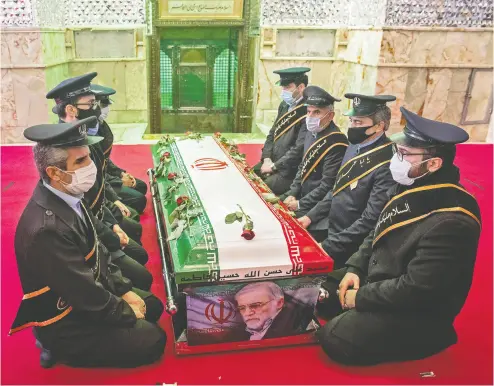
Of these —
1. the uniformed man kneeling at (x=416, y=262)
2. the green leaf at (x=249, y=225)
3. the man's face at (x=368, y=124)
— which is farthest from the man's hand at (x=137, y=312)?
the man's face at (x=368, y=124)

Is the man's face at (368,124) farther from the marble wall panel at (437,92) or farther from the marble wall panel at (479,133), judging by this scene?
the marble wall panel at (479,133)

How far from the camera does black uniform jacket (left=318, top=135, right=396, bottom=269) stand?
2.90m

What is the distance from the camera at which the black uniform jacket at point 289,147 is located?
174 inches

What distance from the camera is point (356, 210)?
3.12 metres

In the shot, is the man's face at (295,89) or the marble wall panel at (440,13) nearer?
the man's face at (295,89)

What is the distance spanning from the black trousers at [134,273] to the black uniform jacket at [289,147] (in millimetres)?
1986

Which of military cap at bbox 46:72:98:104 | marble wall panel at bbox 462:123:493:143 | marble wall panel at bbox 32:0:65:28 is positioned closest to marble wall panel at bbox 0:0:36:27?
marble wall panel at bbox 32:0:65:28

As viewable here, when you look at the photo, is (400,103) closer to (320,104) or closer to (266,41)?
(266,41)

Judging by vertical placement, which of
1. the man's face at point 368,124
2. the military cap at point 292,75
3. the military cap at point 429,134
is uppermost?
the military cap at point 429,134

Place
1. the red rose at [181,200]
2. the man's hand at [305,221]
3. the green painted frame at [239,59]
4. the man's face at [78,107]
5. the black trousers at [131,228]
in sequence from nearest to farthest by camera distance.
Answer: the red rose at [181,200] < the man's face at [78,107] < the man's hand at [305,221] < the black trousers at [131,228] < the green painted frame at [239,59]

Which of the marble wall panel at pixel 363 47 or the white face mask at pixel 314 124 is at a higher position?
the marble wall panel at pixel 363 47

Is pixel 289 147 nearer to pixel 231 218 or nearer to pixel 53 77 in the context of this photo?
pixel 231 218

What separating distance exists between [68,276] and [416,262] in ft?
5.34

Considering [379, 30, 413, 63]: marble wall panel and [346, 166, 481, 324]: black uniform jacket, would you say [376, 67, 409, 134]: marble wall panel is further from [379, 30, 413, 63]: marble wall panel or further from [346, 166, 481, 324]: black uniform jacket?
[346, 166, 481, 324]: black uniform jacket
